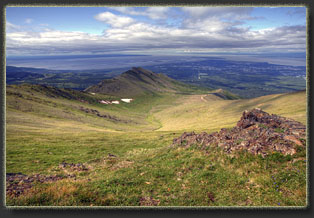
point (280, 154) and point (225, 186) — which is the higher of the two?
point (280, 154)

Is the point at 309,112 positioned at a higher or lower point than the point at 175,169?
higher

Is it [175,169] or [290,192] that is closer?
[290,192]

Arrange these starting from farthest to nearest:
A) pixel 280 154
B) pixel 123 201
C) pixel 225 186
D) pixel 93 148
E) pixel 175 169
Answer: pixel 93 148 < pixel 175 169 < pixel 280 154 < pixel 225 186 < pixel 123 201

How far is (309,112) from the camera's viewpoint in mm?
8867

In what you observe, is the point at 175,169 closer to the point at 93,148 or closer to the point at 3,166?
the point at 3,166

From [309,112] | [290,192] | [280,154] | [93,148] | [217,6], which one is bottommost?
[93,148]

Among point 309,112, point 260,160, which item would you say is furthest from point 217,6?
point 260,160

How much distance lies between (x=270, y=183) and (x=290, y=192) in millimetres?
971

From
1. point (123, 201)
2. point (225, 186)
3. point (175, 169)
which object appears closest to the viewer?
point (123, 201)

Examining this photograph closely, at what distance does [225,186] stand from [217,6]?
9.62 meters

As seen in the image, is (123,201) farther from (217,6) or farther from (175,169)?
(217,6)

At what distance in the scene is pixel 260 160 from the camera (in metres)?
11.5

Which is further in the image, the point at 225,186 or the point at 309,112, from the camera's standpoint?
the point at 225,186

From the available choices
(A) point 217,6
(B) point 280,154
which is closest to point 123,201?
(B) point 280,154
